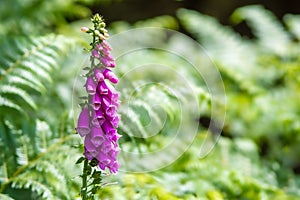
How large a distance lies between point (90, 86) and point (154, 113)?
0.85 m

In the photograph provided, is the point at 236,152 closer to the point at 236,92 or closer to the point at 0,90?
the point at 236,92

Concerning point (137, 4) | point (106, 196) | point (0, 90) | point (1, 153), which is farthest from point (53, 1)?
point (137, 4)

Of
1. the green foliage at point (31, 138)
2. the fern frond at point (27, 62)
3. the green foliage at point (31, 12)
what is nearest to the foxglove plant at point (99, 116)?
the green foliage at point (31, 138)

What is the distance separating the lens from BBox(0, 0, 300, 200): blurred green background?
204cm

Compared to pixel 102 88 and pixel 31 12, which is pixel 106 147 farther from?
pixel 31 12

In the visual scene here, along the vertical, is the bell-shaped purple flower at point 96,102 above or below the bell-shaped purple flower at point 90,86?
below

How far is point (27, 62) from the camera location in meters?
2.29

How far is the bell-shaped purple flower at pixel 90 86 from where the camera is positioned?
56.4 inches

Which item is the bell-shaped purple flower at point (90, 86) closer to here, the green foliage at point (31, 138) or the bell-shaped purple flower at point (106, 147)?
the bell-shaped purple flower at point (106, 147)

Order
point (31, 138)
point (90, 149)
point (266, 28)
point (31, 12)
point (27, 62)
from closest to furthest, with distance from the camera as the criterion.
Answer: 1. point (90, 149)
2. point (31, 138)
3. point (27, 62)
4. point (31, 12)
5. point (266, 28)

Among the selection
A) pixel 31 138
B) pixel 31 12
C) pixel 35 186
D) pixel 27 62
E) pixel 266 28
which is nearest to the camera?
pixel 35 186

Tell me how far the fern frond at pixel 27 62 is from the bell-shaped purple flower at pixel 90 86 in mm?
772

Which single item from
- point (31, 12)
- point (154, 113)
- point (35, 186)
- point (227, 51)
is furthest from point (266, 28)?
point (35, 186)

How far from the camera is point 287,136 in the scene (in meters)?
3.16
